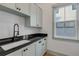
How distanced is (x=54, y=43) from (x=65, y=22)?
3.11 ft

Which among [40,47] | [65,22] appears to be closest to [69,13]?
[65,22]

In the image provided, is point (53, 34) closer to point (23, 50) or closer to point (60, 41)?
point (60, 41)

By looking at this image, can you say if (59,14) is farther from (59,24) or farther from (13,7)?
(13,7)

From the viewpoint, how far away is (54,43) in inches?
130

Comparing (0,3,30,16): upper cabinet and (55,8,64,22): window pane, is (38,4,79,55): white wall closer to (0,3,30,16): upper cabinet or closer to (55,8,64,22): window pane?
(55,8,64,22): window pane

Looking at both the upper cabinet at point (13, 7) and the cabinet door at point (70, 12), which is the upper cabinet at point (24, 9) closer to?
the upper cabinet at point (13, 7)

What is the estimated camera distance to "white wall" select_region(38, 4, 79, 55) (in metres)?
2.74

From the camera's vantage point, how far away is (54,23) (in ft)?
10.9

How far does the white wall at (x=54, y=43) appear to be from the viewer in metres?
2.74

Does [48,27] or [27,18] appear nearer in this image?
[27,18]

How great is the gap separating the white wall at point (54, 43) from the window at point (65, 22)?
219 millimetres

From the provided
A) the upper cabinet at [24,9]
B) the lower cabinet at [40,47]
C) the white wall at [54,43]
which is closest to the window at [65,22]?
the white wall at [54,43]

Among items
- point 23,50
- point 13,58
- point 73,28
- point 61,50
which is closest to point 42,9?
point 73,28

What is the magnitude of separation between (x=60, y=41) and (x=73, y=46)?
52 cm
